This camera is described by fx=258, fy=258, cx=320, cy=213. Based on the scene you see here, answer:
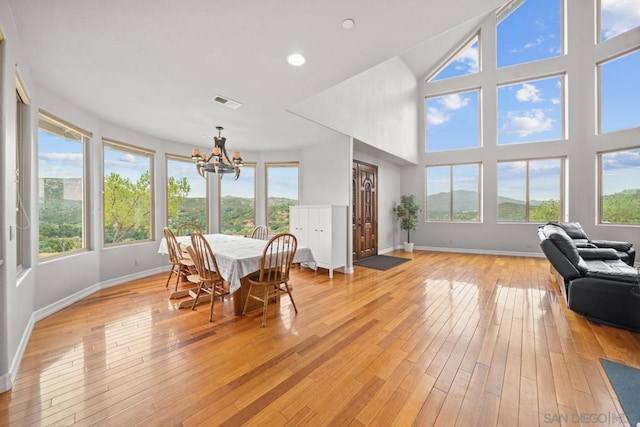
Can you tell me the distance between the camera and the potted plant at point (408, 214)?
297 inches

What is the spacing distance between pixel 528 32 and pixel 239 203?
8.89 metres

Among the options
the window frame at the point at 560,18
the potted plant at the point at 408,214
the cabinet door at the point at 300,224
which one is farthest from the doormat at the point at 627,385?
the window frame at the point at 560,18

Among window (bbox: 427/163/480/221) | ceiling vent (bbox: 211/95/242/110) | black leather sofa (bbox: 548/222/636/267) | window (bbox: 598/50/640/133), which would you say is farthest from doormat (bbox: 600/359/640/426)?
window (bbox: 598/50/640/133)

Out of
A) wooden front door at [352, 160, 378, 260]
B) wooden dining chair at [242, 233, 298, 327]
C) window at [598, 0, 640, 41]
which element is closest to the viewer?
wooden dining chair at [242, 233, 298, 327]

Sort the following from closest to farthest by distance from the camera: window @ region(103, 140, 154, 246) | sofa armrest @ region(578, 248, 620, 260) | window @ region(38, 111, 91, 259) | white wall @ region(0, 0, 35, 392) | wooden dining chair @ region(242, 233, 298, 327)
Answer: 1. white wall @ region(0, 0, 35, 392)
2. wooden dining chair @ region(242, 233, 298, 327)
3. window @ region(38, 111, 91, 259)
4. sofa armrest @ region(578, 248, 620, 260)
5. window @ region(103, 140, 154, 246)

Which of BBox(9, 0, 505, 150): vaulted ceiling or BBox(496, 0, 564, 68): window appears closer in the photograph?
BBox(9, 0, 505, 150): vaulted ceiling

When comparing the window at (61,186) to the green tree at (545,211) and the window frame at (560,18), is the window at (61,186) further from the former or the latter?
the green tree at (545,211)

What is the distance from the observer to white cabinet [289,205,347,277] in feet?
15.7

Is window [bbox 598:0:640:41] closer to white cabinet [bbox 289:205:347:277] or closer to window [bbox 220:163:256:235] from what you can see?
white cabinet [bbox 289:205:347:277]

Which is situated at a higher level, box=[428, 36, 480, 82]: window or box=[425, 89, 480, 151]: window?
box=[428, 36, 480, 82]: window

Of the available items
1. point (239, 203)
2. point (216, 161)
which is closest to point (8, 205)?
point (216, 161)

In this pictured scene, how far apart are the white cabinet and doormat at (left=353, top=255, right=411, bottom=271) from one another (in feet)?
2.81

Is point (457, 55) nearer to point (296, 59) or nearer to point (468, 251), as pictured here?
point (468, 251)

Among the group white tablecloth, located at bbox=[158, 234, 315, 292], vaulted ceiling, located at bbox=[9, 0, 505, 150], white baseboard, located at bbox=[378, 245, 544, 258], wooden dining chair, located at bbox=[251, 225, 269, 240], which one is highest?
vaulted ceiling, located at bbox=[9, 0, 505, 150]
